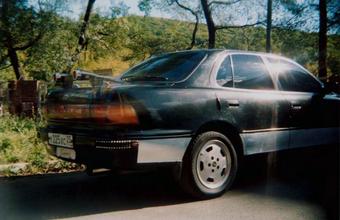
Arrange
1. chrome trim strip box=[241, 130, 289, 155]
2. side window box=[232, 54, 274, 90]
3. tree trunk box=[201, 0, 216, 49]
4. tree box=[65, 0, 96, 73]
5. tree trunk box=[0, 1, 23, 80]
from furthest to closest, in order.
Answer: tree box=[65, 0, 96, 73]
tree trunk box=[201, 0, 216, 49]
tree trunk box=[0, 1, 23, 80]
side window box=[232, 54, 274, 90]
chrome trim strip box=[241, 130, 289, 155]

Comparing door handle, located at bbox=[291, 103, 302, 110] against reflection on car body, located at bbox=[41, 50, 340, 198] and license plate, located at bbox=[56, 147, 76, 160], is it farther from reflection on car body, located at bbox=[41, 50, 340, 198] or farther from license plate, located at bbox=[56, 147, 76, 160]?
license plate, located at bbox=[56, 147, 76, 160]

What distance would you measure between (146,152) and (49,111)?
1287 mm

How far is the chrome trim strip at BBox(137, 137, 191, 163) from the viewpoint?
12.1 ft

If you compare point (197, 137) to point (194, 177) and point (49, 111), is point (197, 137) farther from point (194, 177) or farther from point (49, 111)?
point (49, 111)

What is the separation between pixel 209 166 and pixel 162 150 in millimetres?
615

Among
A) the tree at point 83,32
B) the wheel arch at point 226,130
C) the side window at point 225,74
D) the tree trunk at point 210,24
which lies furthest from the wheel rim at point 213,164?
the tree at point 83,32

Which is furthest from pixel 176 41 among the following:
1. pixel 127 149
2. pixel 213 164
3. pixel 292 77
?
pixel 127 149

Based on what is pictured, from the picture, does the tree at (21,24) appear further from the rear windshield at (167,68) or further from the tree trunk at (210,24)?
the rear windshield at (167,68)

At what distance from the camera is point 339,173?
16.9 ft

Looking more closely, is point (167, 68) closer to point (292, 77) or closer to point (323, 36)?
point (292, 77)

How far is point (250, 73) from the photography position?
4.69 m

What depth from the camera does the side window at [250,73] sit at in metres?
4.55


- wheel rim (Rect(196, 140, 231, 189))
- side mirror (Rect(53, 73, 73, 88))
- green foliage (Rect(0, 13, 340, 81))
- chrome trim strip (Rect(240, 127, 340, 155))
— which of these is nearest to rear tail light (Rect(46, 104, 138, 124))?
side mirror (Rect(53, 73, 73, 88))

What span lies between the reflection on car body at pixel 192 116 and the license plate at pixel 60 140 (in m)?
0.02
